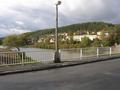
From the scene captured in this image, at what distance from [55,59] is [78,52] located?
4123mm

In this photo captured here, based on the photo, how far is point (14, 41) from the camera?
221 feet

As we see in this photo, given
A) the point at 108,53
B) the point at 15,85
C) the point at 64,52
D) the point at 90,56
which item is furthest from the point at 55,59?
the point at 108,53

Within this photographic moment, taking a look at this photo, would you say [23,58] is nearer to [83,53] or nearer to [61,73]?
[61,73]

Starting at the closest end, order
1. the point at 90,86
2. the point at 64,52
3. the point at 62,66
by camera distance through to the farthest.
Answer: the point at 90,86, the point at 62,66, the point at 64,52

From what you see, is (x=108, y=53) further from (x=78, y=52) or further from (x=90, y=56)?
(x=78, y=52)

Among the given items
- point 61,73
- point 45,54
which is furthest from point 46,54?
point 61,73

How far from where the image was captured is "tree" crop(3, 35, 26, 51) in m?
65.4

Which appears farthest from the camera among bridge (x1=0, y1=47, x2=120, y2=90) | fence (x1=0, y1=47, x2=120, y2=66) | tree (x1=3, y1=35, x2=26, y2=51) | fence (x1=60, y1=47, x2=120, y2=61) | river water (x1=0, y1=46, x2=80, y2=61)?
tree (x1=3, y1=35, x2=26, y2=51)

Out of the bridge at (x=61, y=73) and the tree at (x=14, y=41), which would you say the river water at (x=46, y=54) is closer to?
the bridge at (x=61, y=73)

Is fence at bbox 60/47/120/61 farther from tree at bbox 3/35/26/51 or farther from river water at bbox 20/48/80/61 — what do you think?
tree at bbox 3/35/26/51

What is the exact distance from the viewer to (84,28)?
340ft

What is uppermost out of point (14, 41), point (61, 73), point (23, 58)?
point (14, 41)

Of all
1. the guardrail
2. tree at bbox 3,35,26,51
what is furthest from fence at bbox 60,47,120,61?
tree at bbox 3,35,26,51

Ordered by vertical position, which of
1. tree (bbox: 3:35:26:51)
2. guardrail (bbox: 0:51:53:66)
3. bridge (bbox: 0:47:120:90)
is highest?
tree (bbox: 3:35:26:51)
